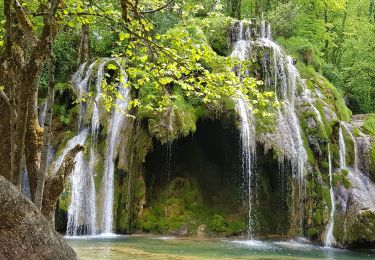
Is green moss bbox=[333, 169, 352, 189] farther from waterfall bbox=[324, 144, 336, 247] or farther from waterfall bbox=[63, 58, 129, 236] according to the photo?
waterfall bbox=[63, 58, 129, 236]

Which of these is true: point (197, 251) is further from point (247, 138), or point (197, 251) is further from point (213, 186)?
point (213, 186)

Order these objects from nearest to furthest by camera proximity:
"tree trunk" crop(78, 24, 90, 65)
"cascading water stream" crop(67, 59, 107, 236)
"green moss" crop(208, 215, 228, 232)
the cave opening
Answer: "cascading water stream" crop(67, 59, 107, 236) < the cave opening < "green moss" crop(208, 215, 228, 232) < "tree trunk" crop(78, 24, 90, 65)

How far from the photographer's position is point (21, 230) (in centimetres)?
479

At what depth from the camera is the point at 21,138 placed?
17.8 ft

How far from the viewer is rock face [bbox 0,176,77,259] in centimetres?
466

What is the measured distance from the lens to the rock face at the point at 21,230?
4664mm

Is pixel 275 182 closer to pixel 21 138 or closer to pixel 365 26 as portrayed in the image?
pixel 21 138

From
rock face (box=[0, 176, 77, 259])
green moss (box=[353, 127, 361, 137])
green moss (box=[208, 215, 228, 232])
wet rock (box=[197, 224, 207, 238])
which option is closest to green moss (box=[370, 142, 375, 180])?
green moss (box=[353, 127, 361, 137])

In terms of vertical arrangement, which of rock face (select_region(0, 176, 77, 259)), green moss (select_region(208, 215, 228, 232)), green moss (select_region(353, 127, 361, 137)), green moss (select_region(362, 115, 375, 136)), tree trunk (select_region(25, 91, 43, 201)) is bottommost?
green moss (select_region(208, 215, 228, 232))

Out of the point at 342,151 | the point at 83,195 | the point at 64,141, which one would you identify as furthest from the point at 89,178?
the point at 342,151

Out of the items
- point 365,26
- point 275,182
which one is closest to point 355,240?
point 275,182

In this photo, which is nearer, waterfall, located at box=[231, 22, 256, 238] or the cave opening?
waterfall, located at box=[231, 22, 256, 238]

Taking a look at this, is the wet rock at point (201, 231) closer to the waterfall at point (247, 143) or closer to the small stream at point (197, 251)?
the waterfall at point (247, 143)

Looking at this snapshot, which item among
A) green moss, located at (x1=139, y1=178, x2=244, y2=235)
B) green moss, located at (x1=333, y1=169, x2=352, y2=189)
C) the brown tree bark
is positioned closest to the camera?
the brown tree bark
